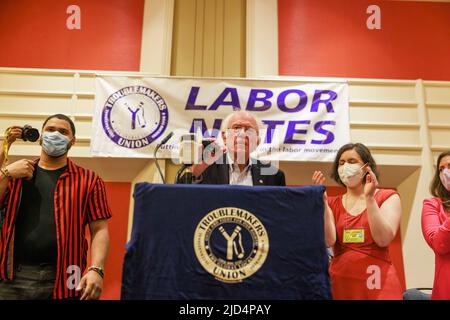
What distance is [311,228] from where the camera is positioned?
1361 millimetres

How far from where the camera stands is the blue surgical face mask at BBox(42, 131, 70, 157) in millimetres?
2033

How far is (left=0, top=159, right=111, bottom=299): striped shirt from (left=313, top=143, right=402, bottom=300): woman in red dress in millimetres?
1033

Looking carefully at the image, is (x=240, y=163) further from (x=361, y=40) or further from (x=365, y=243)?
(x=361, y=40)

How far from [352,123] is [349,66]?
658mm

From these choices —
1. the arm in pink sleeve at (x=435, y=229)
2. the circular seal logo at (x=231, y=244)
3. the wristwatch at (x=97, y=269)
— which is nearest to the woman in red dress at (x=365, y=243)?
the arm in pink sleeve at (x=435, y=229)

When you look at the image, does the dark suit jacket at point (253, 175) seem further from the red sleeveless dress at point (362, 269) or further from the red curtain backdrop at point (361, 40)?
the red curtain backdrop at point (361, 40)

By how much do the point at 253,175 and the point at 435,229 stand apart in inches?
33.9

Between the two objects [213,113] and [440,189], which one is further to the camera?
[213,113]

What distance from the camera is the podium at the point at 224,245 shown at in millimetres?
1296

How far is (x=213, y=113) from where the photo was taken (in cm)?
367

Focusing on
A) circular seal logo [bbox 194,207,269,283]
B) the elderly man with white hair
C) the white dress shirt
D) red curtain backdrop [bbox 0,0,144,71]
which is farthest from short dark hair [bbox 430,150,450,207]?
red curtain backdrop [bbox 0,0,144,71]

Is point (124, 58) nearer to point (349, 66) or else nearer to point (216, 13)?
point (216, 13)

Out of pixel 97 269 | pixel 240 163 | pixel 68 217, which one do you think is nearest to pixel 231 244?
pixel 97 269

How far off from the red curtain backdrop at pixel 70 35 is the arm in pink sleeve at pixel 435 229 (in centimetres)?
293
